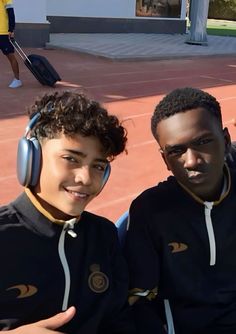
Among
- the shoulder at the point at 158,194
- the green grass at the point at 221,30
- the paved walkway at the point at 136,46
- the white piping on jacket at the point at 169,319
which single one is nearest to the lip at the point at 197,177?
the shoulder at the point at 158,194

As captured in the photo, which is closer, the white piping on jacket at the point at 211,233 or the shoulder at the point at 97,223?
the shoulder at the point at 97,223

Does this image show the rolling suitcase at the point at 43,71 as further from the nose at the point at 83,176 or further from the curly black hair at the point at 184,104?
the nose at the point at 83,176

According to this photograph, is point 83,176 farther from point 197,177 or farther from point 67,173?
point 197,177

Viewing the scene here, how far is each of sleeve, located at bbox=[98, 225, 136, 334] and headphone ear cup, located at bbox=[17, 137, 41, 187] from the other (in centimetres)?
35

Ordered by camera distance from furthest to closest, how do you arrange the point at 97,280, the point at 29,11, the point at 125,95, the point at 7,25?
1. the point at 29,11
2. the point at 125,95
3. the point at 7,25
4. the point at 97,280

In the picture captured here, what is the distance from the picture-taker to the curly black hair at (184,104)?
5.96 ft

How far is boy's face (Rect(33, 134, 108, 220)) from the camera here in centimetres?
157

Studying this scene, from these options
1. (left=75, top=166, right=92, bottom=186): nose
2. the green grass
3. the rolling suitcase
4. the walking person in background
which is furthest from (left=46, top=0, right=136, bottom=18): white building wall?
(left=75, top=166, right=92, bottom=186): nose

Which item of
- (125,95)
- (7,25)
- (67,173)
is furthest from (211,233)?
(7,25)

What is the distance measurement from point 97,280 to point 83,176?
35cm

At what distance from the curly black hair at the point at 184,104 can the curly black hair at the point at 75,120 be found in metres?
0.23

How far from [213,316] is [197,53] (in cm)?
1112

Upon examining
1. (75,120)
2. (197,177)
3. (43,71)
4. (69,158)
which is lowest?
(43,71)

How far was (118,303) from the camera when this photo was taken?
66.3 inches
